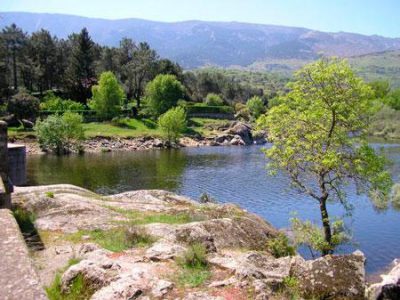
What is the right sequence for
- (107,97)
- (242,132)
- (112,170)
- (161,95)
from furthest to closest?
1. (242,132)
2. (161,95)
3. (107,97)
4. (112,170)

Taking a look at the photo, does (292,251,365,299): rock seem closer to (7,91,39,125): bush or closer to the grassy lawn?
the grassy lawn

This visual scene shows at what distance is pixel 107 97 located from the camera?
394 ft

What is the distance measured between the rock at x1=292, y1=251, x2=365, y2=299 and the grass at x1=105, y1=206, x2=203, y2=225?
9.58 metres

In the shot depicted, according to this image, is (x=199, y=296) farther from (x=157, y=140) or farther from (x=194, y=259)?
(x=157, y=140)

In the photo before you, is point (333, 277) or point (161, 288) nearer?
point (161, 288)

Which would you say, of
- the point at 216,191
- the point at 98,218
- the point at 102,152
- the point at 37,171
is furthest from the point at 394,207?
the point at 102,152

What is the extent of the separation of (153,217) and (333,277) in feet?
38.3

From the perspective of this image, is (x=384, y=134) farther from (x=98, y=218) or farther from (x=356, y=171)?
(x=98, y=218)

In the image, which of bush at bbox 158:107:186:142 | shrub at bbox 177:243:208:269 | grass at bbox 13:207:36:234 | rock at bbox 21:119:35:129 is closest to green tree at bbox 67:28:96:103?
rock at bbox 21:119:35:129

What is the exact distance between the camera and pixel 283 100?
3062cm

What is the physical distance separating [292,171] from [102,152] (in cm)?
7752

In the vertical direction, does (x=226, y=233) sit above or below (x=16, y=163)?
below

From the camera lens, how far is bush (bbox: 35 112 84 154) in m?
94.9

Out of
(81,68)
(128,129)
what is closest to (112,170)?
(128,129)
